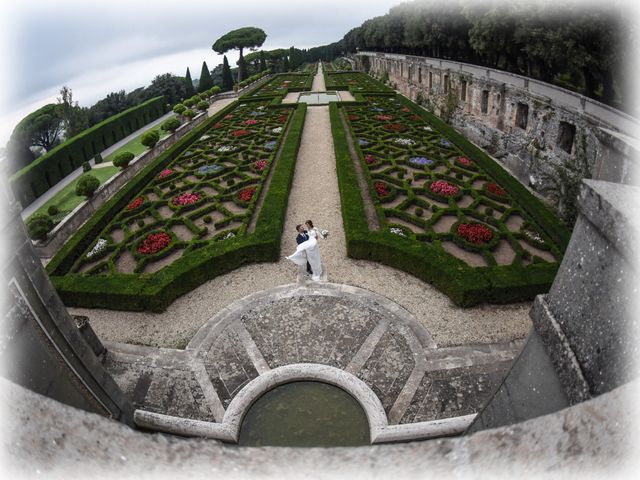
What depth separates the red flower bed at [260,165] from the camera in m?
17.6

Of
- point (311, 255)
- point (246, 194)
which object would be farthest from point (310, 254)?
point (246, 194)

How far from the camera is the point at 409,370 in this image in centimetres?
797

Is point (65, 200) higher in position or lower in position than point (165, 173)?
lower

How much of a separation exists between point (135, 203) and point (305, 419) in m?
12.0

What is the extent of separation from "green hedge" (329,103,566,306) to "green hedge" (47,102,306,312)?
259 centimetres

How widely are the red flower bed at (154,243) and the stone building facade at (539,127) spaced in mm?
11384

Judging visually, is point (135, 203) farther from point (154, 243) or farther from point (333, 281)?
point (333, 281)

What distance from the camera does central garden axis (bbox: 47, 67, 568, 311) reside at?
10227 mm

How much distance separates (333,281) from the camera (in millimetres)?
10719

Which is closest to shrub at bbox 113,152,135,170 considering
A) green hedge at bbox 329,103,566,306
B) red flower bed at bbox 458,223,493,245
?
green hedge at bbox 329,103,566,306

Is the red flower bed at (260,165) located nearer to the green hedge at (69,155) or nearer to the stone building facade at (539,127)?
the stone building facade at (539,127)

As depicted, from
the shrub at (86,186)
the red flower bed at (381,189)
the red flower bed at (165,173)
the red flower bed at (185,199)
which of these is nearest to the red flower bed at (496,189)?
the red flower bed at (381,189)

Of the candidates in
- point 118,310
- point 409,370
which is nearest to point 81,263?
point 118,310

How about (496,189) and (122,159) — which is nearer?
(496,189)
